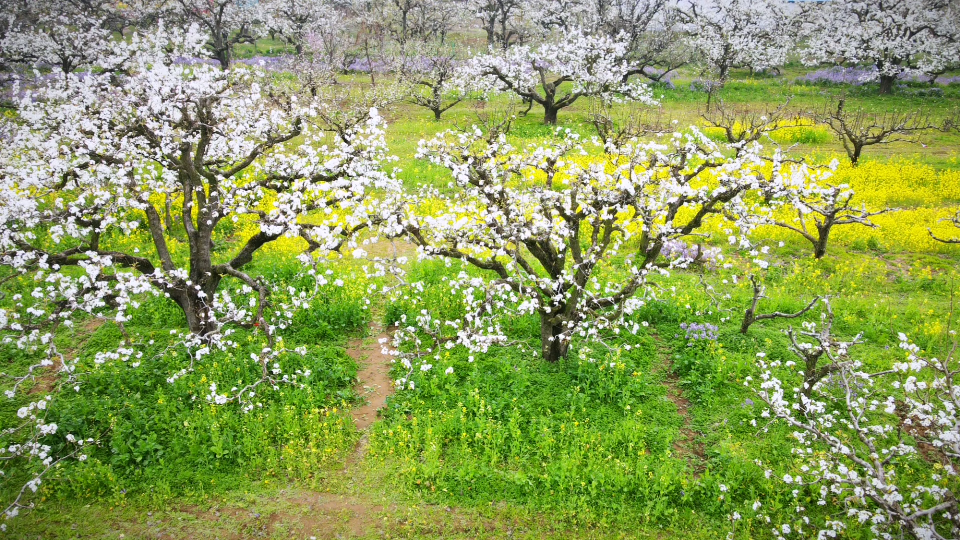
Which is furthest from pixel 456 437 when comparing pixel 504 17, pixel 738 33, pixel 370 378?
pixel 738 33

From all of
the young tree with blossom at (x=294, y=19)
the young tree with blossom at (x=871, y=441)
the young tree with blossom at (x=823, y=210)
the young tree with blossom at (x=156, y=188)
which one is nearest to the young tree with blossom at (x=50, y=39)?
the young tree with blossom at (x=294, y=19)

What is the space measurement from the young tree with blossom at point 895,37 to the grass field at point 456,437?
33100 mm

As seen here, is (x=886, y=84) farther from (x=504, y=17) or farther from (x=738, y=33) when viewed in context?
(x=504, y=17)

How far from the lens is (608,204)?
466 inches

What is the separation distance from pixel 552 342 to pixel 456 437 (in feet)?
10.3

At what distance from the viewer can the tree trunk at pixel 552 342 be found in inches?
475

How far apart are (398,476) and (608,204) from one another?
22.5ft

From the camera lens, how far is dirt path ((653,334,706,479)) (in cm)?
984

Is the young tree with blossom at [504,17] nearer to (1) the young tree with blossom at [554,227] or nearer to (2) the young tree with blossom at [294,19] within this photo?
(2) the young tree with blossom at [294,19]

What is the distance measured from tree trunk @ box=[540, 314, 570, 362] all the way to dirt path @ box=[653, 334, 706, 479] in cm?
217

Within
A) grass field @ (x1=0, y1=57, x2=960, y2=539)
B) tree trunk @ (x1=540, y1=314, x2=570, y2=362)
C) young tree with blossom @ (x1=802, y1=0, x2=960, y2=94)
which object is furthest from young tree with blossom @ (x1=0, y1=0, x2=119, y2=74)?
young tree with blossom @ (x1=802, y1=0, x2=960, y2=94)

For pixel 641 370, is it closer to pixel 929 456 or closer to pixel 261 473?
pixel 929 456

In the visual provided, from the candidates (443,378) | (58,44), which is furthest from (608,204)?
(58,44)

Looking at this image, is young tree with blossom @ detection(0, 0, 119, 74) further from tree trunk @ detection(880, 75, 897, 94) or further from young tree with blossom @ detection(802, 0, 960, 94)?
tree trunk @ detection(880, 75, 897, 94)
